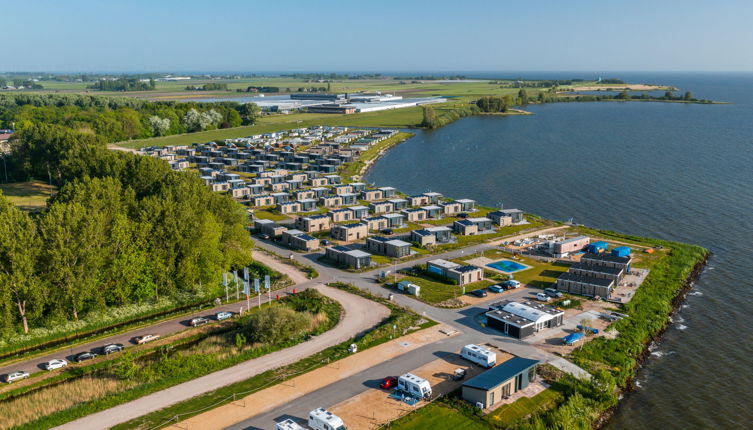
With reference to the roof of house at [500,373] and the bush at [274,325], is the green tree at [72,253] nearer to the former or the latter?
the bush at [274,325]

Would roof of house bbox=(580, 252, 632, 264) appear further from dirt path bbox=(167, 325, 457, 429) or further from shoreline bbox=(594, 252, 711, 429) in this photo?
dirt path bbox=(167, 325, 457, 429)

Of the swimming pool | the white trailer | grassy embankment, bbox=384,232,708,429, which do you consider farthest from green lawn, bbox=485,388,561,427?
the swimming pool

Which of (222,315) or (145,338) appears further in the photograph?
(222,315)

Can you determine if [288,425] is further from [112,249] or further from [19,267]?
[19,267]

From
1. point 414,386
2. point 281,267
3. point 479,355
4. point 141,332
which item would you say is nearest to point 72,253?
point 141,332

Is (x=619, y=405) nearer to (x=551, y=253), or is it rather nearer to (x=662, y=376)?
(x=662, y=376)

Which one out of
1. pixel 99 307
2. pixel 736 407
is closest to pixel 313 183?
pixel 99 307

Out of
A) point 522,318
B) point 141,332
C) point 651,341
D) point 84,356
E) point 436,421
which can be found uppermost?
point 522,318

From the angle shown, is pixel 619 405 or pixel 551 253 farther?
pixel 551 253

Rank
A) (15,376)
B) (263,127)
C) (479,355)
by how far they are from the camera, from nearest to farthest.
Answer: (15,376) < (479,355) < (263,127)
